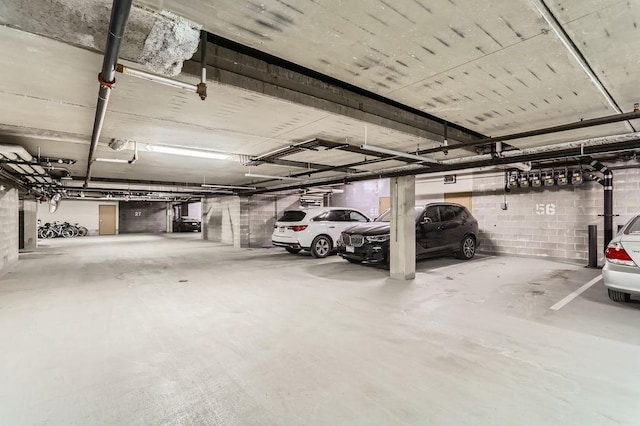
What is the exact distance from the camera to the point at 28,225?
11352mm

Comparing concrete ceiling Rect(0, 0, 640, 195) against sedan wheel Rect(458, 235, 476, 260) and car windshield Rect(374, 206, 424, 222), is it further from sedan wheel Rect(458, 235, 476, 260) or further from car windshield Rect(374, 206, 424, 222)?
sedan wheel Rect(458, 235, 476, 260)

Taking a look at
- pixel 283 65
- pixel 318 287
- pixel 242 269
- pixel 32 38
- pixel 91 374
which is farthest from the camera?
pixel 242 269

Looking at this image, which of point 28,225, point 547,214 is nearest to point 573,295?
point 547,214

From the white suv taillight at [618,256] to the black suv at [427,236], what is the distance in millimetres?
3248

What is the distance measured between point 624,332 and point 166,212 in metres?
25.2

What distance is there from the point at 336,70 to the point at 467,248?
22.2 ft

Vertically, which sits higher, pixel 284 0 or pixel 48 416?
pixel 284 0

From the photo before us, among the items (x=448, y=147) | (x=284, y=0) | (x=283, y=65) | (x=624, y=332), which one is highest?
(x=283, y=65)

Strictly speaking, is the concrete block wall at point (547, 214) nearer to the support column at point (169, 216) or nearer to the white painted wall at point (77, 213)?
the support column at point (169, 216)

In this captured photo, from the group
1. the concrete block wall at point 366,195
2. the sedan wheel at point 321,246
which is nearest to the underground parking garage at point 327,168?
the sedan wheel at point 321,246

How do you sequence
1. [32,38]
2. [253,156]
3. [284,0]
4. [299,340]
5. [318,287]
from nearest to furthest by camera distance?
[284,0] → [32,38] → [299,340] → [318,287] → [253,156]

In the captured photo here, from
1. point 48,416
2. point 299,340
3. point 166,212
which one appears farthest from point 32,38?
point 166,212

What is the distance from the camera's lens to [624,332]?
3.04 metres

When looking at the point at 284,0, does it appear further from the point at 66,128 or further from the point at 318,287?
the point at 318,287
